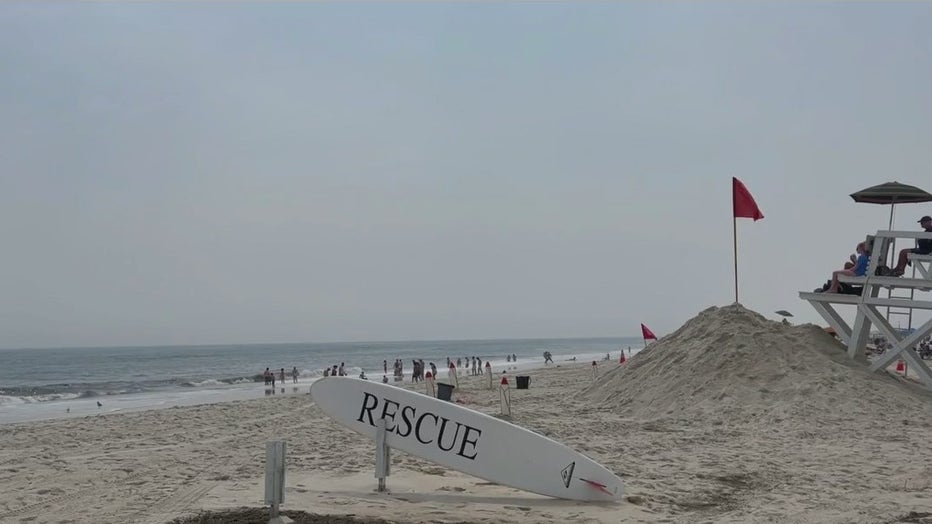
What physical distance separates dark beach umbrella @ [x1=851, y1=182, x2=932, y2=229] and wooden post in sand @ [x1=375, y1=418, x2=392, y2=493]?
13.2 metres

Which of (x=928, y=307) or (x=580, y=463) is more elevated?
(x=928, y=307)

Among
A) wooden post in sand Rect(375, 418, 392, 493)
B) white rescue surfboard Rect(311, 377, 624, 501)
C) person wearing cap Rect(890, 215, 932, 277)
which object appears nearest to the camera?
white rescue surfboard Rect(311, 377, 624, 501)

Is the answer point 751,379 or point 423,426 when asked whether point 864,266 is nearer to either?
point 751,379

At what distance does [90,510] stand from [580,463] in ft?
17.0

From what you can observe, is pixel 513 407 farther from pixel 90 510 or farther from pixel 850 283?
pixel 90 510

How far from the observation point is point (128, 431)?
659 inches

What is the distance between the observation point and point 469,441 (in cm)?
837

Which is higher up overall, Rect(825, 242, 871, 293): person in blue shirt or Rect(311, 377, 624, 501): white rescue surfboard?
Rect(825, 242, 871, 293): person in blue shirt

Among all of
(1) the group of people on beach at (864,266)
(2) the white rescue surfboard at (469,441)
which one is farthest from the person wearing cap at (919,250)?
(2) the white rescue surfboard at (469,441)

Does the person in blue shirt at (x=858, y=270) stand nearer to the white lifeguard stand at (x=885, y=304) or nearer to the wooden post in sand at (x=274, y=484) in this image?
the white lifeguard stand at (x=885, y=304)

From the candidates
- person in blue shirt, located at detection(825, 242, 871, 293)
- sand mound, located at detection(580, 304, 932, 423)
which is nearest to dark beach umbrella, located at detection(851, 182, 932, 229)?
person in blue shirt, located at detection(825, 242, 871, 293)

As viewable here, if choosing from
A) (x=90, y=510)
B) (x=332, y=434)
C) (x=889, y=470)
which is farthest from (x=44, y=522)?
(x=889, y=470)

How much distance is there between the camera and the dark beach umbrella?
1639 centimetres

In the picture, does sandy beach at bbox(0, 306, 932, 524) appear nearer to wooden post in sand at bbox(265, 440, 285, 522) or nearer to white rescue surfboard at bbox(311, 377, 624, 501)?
white rescue surfboard at bbox(311, 377, 624, 501)
